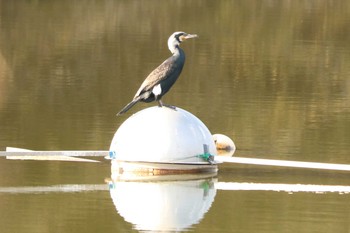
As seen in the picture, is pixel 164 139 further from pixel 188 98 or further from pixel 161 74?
pixel 188 98

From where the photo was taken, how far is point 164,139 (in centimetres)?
2064

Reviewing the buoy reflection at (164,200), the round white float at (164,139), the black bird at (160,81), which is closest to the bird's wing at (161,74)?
the black bird at (160,81)

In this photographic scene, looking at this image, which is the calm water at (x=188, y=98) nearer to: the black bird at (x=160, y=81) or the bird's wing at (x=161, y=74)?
the black bird at (x=160, y=81)

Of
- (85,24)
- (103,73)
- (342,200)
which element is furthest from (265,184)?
(85,24)

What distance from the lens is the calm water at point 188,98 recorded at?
18797 mm

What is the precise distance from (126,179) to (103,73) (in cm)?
1742

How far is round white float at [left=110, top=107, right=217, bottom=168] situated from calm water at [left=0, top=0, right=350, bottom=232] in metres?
0.40

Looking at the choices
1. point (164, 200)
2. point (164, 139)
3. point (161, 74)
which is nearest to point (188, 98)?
point (161, 74)

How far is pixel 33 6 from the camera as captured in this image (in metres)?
63.2

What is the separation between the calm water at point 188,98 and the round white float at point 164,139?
401mm

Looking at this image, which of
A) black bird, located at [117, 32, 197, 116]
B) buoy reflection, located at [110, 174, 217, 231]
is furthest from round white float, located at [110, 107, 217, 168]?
black bird, located at [117, 32, 197, 116]

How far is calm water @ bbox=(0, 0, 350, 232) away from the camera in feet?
61.7

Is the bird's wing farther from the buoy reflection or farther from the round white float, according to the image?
the buoy reflection

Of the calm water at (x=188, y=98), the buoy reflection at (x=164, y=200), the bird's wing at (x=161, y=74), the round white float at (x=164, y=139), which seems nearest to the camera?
the buoy reflection at (x=164, y=200)
